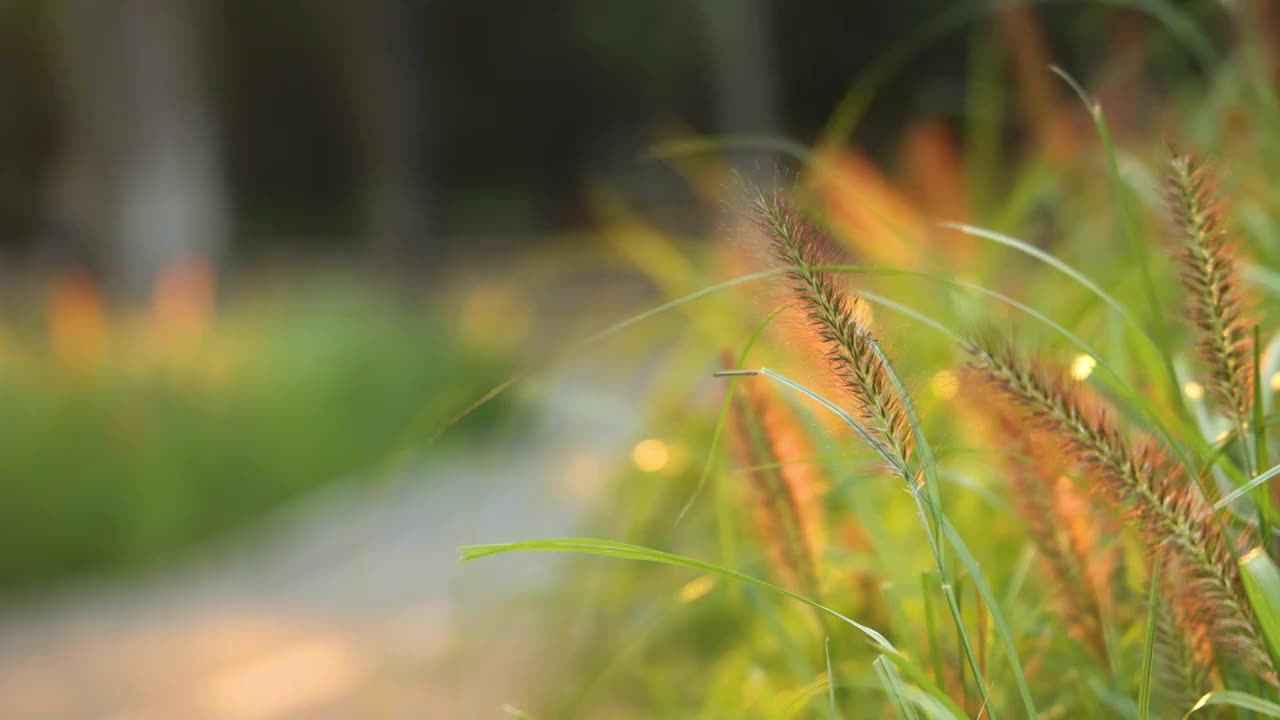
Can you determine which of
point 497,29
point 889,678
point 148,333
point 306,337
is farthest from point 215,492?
point 497,29

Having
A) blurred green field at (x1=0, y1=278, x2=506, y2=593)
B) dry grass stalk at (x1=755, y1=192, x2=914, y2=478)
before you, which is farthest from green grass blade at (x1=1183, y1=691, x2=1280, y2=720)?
blurred green field at (x1=0, y1=278, x2=506, y2=593)

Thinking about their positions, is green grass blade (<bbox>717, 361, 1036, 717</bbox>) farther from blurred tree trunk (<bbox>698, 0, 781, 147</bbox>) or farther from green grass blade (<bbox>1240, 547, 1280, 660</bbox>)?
blurred tree trunk (<bbox>698, 0, 781, 147</bbox>)

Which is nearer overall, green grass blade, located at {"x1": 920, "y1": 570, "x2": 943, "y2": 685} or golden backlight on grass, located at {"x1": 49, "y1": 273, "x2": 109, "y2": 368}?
green grass blade, located at {"x1": 920, "y1": 570, "x2": 943, "y2": 685}

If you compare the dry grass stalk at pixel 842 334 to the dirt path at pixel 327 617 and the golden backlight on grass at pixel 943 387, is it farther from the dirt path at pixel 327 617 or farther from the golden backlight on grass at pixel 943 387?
the dirt path at pixel 327 617

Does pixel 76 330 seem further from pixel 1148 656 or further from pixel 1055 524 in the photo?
pixel 1148 656

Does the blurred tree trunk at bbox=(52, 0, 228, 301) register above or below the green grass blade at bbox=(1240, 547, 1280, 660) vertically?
above

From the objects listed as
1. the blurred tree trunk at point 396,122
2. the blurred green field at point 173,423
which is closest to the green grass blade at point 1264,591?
the blurred green field at point 173,423
